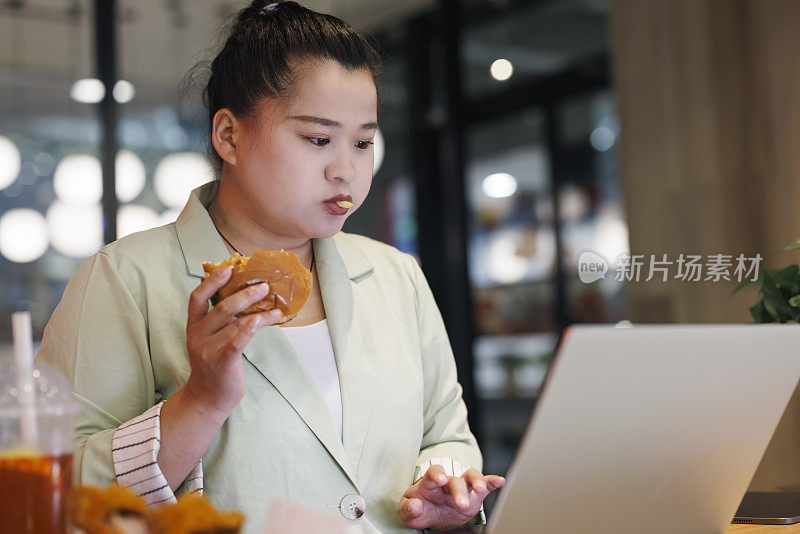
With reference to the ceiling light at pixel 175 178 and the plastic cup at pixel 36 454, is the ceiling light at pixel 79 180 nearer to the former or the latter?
the ceiling light at pixel 175 178

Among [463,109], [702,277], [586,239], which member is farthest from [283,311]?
[463,109]

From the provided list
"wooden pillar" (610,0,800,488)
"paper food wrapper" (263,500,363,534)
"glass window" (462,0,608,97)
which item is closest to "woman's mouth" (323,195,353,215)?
"paper food wrapper" (263,500,363,534)

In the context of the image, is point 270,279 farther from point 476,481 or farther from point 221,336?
point 476,481

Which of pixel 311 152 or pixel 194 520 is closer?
pixel 194 520

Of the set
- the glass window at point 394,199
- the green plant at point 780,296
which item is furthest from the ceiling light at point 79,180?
the green plant at point 780,296

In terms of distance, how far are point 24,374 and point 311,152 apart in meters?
0.64

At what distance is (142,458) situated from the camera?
1037mm

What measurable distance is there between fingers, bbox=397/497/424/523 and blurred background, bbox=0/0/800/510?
1113 millimetres

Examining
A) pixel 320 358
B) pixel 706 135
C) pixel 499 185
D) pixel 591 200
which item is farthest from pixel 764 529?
pixel 499 185

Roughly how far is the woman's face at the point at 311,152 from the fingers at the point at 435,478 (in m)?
0.41

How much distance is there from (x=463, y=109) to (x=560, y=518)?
13.1ft

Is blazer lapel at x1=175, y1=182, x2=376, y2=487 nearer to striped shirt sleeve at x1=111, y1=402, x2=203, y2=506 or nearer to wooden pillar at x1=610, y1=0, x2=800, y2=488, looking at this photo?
striped shirt sleeve at x1=111, y1=402, x2=203, y2=506

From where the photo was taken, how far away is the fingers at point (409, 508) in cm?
118

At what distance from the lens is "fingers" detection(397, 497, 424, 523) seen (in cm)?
118
